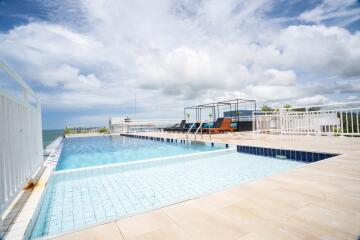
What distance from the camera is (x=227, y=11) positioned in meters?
6.70

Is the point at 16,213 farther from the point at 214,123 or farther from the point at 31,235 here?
the point at 214,123

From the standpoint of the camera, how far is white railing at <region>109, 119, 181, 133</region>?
64.8 feet

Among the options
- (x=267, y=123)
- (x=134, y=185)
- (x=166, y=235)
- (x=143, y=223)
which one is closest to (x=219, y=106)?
(x=267, y=123)

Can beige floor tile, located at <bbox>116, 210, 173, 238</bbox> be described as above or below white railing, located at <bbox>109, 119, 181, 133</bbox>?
below

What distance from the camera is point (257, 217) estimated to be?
4.76 feet

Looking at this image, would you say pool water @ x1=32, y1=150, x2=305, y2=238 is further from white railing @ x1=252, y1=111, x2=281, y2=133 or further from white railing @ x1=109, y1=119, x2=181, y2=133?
white railing @ x1=109, y1=119, x2=181, y2=133

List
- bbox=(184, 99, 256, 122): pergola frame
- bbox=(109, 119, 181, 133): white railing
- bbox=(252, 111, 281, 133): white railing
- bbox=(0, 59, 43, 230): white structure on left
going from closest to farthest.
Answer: bbox=(0, 59, 43, 230): white structure on left < bbox=(252, 111, 281, 133): white railing < bbox=(184, 99, 256, 122): pergola frame < bbox=(109, 119, 181, 133): white railing

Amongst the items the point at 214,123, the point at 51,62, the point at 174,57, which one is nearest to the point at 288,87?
the point at 214,123

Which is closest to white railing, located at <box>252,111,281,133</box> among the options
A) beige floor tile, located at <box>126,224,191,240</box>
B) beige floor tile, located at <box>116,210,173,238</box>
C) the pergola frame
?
the pergola frame

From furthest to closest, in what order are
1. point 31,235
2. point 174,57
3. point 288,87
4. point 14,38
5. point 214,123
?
point 288,87 < point 214,123 < point 174,57 < point 14,38 < point 31,235

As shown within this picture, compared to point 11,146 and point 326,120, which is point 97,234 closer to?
point 11,146

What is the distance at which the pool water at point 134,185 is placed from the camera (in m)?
2.24

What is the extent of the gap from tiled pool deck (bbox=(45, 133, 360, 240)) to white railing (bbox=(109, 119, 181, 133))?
17568mm

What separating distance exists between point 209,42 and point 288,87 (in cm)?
2598
